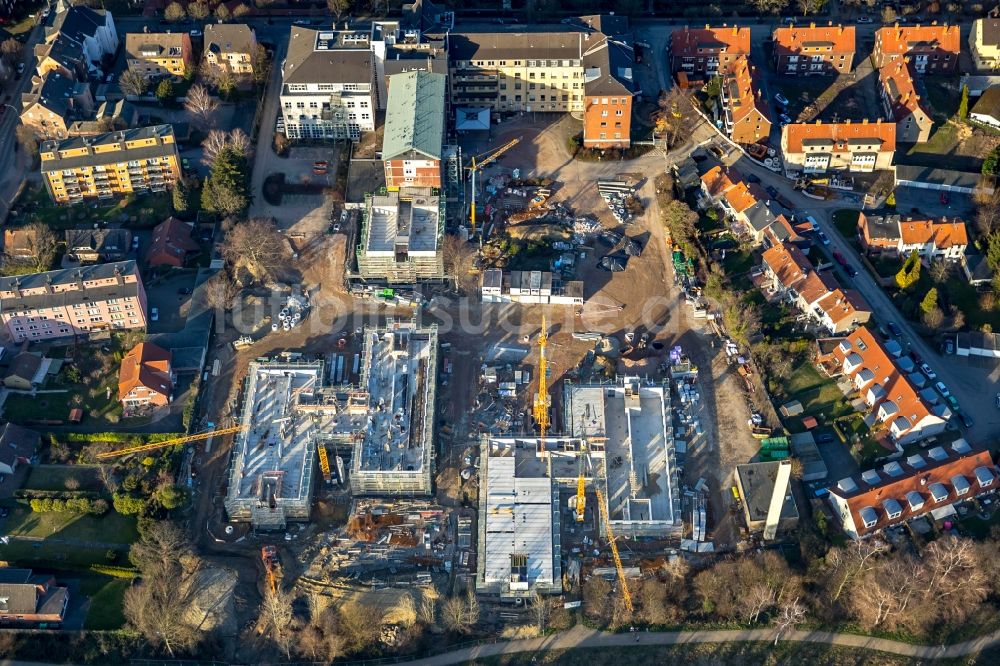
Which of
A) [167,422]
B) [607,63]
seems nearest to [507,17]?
[607,63]

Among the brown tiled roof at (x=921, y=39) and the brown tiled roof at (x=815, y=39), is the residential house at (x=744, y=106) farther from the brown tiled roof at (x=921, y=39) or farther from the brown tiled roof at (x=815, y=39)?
the brown tiled roof at (x=921, y=39)

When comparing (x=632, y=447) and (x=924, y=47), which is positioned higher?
(x=924, y=47)

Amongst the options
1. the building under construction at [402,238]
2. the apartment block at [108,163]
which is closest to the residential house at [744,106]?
the building under construction at [402,238]

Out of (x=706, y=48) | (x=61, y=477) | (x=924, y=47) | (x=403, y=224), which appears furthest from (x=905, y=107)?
(x=61, y=477)

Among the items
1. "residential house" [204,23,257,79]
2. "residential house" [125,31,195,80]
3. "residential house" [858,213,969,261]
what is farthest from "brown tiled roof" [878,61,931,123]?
"residential house" [125,31,195,80]

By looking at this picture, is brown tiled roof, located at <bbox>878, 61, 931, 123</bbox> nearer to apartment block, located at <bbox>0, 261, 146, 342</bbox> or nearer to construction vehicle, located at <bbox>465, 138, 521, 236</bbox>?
construction vehicle, located at <bbox>465, 138, 521, 236</bbox>

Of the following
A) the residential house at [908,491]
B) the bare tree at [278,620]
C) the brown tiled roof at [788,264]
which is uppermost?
the brown tiled roof at [788,264]

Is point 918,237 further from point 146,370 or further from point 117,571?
point 117,571
